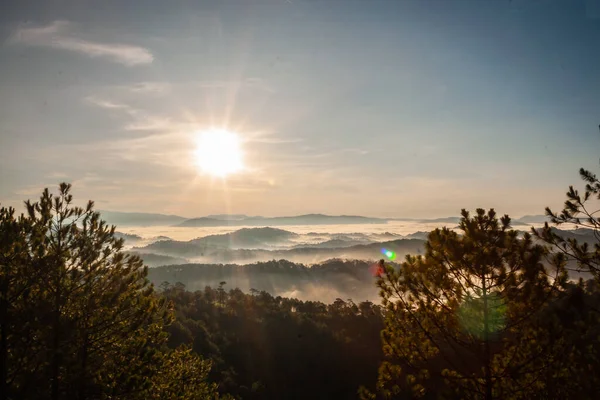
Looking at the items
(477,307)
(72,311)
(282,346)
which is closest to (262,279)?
(282,346)

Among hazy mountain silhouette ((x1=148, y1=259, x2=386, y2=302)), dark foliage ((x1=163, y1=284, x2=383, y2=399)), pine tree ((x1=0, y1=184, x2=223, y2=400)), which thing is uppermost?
pine tree ((x1=0, y1=184, x2=223, y2=400))

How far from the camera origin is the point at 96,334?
1050 centimetres

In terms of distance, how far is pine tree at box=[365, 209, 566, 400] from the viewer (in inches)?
327

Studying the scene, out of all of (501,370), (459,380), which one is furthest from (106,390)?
(501,370)

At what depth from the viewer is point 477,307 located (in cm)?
870

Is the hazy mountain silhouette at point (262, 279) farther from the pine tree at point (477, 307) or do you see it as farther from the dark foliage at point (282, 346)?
the pine tree at point (477, 307)

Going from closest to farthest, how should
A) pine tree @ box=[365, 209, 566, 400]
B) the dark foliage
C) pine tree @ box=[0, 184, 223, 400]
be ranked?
pine tree @ box=[365, 209, 566, 400]
pine tree @ box=[0, 184, 223, 400]
the dark foliage

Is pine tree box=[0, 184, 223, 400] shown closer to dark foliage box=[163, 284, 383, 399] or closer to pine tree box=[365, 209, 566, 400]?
pine tree box=[365, 209, 566, 400]

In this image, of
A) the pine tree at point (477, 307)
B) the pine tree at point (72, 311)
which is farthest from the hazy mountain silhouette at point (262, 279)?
the pine tree at point (477, 307)

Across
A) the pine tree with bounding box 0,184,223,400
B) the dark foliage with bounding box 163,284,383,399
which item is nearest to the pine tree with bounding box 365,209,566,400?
the pine tree with bounding box 0,184,223,400

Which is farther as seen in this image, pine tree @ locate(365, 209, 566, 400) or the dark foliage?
the dark foliage

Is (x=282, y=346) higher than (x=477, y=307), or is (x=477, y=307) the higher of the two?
(x=477, y=307)

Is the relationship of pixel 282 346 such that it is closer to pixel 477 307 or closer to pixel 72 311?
pixel 72 311

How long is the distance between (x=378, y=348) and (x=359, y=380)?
665cm
